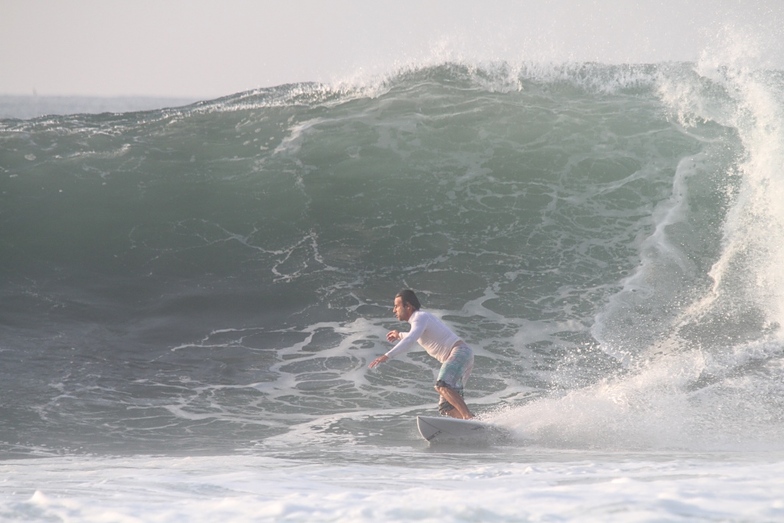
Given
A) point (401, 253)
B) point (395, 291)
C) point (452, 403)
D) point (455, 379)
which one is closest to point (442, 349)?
point (455, 379)

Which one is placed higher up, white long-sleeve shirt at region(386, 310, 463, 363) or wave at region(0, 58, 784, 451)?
wave at region(0, 58, 784, 451)

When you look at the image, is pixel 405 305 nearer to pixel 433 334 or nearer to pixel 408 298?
pixel 408 298

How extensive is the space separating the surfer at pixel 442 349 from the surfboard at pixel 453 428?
223 mm

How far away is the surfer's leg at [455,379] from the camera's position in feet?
22.0

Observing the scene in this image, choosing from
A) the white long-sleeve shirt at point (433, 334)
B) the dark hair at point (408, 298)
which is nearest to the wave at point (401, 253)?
the white long-sleeve shirt at point (433, 334)

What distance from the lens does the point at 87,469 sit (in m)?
5.27

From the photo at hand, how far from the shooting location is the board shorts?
6.73m

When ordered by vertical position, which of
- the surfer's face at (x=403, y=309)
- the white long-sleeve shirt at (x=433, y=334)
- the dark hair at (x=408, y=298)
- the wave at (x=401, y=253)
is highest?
the wave at (x=401, y=253)

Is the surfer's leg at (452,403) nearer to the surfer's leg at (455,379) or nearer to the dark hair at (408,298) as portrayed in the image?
the surfer's leg at (455,379)

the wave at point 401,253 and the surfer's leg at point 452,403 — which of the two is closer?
the surfer's leg at point 452,403

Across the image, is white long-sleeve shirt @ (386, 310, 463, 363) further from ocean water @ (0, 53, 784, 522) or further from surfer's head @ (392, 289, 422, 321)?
ocean water @ (0, 53, 784, 522)

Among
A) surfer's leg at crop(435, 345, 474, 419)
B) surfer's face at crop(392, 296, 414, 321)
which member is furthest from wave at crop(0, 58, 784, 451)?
surfer's face at crop(392, 296, 414, 321)

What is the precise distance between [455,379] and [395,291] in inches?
183

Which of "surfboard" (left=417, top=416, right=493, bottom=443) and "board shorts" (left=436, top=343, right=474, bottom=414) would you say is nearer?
"surfboard" (left=417, top=416, right=493, bottom=443)
